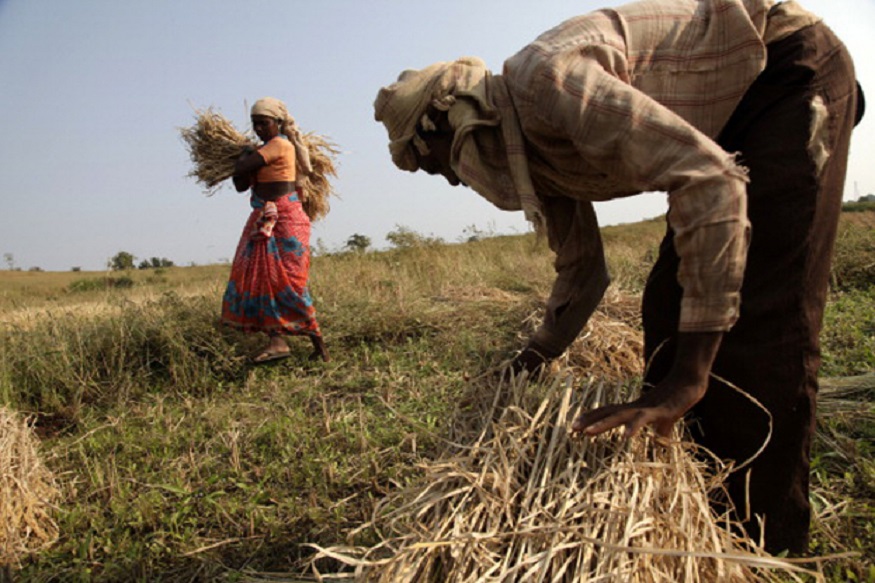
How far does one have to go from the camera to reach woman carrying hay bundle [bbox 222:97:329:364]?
15.0 feet

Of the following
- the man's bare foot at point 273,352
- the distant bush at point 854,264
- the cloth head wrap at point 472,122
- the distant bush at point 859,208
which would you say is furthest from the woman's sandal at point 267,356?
the distant bush at point 859,208

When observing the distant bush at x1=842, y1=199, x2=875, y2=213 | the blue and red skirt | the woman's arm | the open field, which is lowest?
the open field

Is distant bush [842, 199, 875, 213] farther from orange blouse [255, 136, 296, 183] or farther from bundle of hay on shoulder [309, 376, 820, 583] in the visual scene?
bundle of hay on shoulder [309, 376, 820, 583]

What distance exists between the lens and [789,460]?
175 cm

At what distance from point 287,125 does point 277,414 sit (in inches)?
95.4

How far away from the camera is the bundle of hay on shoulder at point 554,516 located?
4.27 feet

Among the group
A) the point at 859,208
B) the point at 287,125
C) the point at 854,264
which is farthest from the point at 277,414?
the point at 859,208

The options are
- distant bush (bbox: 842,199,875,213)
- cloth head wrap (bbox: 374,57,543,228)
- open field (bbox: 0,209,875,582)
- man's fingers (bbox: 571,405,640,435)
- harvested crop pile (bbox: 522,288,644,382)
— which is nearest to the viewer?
man's fingers (bbox: 571,405,640,435)

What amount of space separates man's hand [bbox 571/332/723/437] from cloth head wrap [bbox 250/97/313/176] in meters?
3.92

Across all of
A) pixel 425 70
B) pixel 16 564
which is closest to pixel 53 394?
pixel 16 564

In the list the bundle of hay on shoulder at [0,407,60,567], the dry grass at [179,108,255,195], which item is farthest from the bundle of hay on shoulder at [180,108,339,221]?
the bundle of hay on shoulder at [0,407,60,567]

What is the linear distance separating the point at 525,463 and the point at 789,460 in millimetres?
863

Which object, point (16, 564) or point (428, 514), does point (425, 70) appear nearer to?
point (428, 514)

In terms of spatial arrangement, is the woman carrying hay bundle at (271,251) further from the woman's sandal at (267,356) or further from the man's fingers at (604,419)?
the man's fingers at (604,419)
